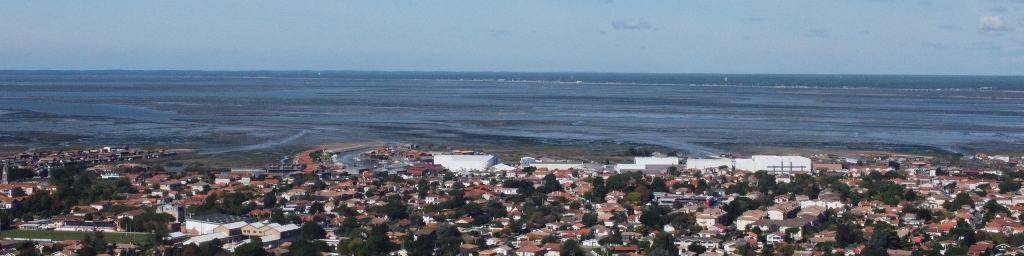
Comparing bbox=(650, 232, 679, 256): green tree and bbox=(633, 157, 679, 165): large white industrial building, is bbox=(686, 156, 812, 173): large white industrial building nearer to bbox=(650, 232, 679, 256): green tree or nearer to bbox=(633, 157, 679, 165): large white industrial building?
bbox=(633, 157, 679, 165): large white industrial building

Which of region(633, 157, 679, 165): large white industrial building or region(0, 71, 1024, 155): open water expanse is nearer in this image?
region(633, 157, 679, 165): large white industrial building

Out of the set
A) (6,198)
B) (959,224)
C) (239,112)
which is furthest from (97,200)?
(239,112)

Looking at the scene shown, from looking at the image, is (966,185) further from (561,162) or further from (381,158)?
(381,158)

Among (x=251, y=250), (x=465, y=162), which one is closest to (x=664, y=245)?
(x=251, y=250)

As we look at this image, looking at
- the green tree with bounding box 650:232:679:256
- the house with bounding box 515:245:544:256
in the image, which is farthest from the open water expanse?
the house with bounding box 515:245:544:256

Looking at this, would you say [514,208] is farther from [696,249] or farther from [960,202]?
[960,202]

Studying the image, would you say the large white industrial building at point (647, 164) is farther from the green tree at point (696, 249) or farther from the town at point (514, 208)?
the green tree at point (696, 249)

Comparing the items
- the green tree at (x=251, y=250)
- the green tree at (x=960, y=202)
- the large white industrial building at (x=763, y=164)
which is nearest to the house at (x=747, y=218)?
the green tree at (x=960, y=202)
